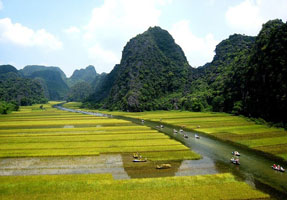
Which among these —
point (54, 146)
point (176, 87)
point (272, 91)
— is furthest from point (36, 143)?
point (176, 87)

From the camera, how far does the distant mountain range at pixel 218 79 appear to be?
62875 millimetres

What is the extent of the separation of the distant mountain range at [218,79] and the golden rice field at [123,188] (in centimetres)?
4009

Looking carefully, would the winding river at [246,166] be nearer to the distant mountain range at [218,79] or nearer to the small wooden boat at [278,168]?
the small wooden boat at [278,168]

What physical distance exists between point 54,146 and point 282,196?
33673mm

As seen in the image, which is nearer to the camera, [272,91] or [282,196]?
[282,196]

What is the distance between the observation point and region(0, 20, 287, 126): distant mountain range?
206 feet

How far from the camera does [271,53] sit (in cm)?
6544

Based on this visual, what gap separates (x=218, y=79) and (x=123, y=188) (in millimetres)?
121414

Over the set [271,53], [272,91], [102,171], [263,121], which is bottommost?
[102,171]

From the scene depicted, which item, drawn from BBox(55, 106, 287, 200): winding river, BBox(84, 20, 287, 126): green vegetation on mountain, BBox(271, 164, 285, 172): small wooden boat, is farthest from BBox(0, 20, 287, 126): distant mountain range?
BBox(271, 164, 285, 172): small wooden boat

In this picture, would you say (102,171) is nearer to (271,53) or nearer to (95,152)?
(95,152)

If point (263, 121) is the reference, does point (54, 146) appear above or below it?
below

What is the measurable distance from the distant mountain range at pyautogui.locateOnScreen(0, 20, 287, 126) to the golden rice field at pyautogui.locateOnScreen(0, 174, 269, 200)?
4009cm

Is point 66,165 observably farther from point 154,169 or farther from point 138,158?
point 154,169
